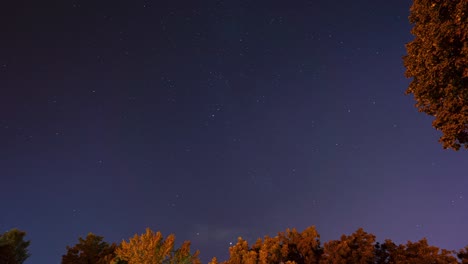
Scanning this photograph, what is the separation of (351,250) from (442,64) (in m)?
16.3

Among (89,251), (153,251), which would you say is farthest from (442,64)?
(89,251)

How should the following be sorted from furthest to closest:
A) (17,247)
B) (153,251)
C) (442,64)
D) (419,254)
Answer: (17,247) → (419,254) → (153,251) → (442,64)

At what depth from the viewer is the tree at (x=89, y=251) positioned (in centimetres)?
3303

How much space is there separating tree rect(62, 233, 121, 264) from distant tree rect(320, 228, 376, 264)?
19.7m

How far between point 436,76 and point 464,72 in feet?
3.61

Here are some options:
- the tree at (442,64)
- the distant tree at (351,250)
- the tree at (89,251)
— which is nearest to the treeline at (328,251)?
the distant tree at (351,250)

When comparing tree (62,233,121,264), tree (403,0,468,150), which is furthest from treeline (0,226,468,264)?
tree (403,0,468,150)

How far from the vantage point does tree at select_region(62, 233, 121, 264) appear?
33.0 m

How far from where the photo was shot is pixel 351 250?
78.7 ft

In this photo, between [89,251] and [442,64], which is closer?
[442,64]

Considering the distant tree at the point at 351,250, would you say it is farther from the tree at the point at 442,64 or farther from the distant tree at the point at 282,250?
the tree at the point at 442,64

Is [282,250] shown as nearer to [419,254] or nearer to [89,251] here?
[419,254]

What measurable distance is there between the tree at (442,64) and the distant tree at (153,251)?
12.2m

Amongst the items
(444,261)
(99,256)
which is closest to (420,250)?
(444,261)
